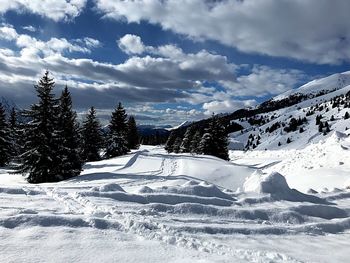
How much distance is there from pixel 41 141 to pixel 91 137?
24.6 m

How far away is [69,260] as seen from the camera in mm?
5930

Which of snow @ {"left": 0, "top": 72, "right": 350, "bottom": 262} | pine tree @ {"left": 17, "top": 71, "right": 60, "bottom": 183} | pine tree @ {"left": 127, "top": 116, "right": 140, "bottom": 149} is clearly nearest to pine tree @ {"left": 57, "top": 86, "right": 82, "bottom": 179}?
pine tree @ {"left": 17, "top": 71, "right": 60, "bottom": 183}

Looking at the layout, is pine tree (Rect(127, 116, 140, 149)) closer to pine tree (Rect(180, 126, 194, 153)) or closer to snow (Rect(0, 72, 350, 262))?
pine tree (Rect(180, 126, 194, 153))

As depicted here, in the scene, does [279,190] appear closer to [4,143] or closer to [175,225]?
[175,225]

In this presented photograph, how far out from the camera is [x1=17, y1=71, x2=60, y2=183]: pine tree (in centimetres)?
2694

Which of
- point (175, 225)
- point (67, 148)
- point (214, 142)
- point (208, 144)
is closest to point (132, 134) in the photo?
point (208, 144)

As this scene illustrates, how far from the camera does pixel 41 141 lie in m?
27.1

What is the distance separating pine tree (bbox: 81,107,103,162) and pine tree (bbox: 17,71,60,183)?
2318cm

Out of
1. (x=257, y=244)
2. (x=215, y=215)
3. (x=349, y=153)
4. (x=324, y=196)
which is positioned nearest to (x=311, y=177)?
(x=349, y=153)

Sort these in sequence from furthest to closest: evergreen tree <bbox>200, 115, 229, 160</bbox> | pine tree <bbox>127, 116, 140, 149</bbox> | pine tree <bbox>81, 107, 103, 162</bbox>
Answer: pine tree <bbox>127, 116, 140, 149</bbox> < pine tree <bbox>81, 107, 103, 162</bbox> < evergreen tree <bbox>200, 115, 229, 160</bbox>

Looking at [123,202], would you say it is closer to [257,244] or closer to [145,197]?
[145,197]

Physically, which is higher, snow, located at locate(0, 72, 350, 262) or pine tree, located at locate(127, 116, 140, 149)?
pine tree, located at locate(127, 116, 140, 149)

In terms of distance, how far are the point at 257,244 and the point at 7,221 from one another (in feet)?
17.6

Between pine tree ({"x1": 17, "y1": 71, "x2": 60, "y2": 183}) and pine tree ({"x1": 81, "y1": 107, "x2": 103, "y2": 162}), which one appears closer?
pine tree ({"x1": 17, "y1": 71, "x2": 60, "y2": 183})
